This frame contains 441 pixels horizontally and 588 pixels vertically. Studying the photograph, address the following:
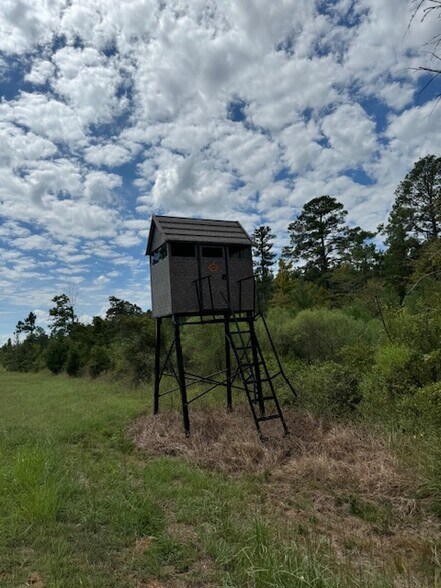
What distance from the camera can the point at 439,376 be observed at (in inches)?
292

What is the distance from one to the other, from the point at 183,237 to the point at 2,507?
651 centimetres

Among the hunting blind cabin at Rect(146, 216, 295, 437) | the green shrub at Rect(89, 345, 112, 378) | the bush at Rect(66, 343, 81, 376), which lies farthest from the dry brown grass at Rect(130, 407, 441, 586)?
the bush at Rect(66, 343, 81, 376)

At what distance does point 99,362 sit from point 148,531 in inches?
875

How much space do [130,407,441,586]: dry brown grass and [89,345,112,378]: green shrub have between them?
641 inches

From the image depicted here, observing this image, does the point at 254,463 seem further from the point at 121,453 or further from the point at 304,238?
the point at 304,238

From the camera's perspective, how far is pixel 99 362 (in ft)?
83.6

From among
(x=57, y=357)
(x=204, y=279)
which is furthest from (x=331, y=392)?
(x=57, y=357)

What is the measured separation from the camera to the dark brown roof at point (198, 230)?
979 cm

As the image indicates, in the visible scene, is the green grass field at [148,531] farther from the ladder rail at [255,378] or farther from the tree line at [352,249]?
the tree line at [352,249]

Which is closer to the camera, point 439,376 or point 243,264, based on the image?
point 439,376

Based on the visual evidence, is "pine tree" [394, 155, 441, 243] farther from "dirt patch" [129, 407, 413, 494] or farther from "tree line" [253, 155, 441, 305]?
"dirt patch" [129, 407, 413, 494]

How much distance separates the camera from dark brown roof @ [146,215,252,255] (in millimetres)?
9789

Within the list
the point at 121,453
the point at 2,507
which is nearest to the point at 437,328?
the point at 121,453

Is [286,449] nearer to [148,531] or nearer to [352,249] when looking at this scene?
[148,531]
